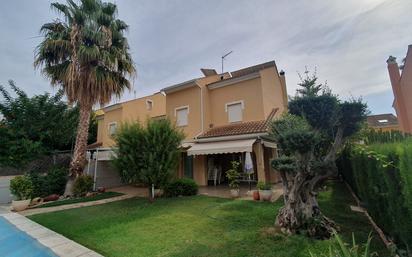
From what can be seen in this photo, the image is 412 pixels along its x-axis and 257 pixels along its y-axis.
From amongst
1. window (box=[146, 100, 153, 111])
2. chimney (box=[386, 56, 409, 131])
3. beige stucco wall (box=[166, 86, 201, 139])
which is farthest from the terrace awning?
chimney (box=[386, 56, 409, 131])

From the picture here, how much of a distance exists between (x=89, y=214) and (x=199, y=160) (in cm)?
1522

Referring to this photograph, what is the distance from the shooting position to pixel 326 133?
1163cm

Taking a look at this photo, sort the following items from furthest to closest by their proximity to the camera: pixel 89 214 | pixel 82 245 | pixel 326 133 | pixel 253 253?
pixel 89 214, pixel 326 133, pixel 82 245, pixel 253 253

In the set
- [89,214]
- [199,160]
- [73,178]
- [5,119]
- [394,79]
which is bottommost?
[89,214]

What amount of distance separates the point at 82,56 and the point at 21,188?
15703mm

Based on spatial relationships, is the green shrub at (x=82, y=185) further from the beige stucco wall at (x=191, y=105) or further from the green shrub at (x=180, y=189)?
the beige stucco wall at (x=191, y=105)

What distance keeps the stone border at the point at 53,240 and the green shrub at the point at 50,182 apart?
10.4 m

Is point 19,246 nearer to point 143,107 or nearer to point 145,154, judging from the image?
point 145,154

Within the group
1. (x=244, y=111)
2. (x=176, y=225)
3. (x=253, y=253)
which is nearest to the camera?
(x=253, y=253)

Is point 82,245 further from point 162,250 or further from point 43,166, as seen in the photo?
point 43,166

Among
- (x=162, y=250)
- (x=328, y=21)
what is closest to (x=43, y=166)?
(x=162, y=250)

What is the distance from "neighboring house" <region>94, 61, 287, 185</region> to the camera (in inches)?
990

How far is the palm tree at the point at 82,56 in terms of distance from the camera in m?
25.5

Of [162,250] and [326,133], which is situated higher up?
[326,133]
